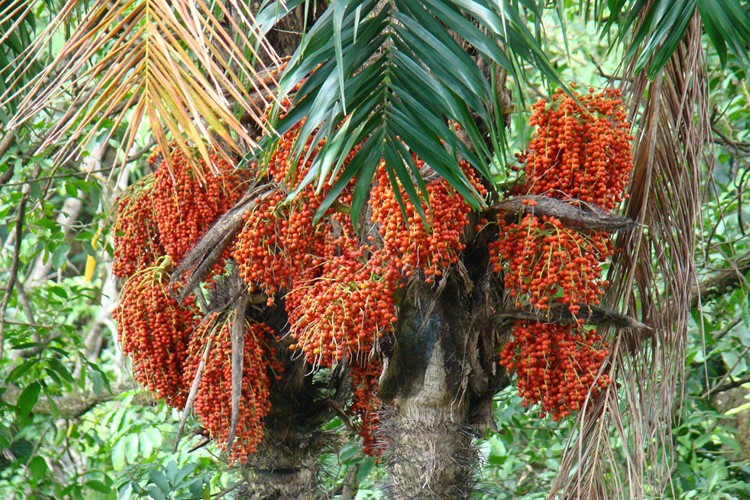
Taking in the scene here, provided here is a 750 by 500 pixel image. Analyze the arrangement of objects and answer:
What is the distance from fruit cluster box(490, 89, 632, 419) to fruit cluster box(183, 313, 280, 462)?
70 cm

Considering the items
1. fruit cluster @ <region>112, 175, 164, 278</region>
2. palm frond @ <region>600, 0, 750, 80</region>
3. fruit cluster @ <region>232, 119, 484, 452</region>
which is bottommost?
fruit cluster @ <region>232, 119, 484, 452</region>

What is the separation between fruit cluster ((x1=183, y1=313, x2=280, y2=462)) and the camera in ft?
7.54

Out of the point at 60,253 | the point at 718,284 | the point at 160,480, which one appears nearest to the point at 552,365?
the point at 160,480

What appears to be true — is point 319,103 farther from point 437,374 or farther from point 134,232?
point 134,232

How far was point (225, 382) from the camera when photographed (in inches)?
90.6

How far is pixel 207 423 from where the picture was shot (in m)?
2.30

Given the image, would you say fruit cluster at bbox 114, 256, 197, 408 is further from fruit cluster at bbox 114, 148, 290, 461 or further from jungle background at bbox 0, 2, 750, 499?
jungle background at bbox 0, 2, 750, 499

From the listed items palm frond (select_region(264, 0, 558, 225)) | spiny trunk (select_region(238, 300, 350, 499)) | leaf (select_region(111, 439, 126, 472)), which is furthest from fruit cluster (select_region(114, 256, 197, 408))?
leaf (select_region(111, 439, 126, 472))

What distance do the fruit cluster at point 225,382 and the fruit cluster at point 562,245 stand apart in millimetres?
702

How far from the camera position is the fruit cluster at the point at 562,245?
1.88m

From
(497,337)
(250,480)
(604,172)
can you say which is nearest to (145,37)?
(604,172)

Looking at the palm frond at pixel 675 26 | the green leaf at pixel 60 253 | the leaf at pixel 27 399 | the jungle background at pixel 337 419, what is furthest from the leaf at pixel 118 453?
the palm frond at pixel 675 26

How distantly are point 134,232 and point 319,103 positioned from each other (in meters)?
1.05

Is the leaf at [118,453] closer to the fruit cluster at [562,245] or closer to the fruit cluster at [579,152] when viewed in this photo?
the fruit cluster at [562,245]
